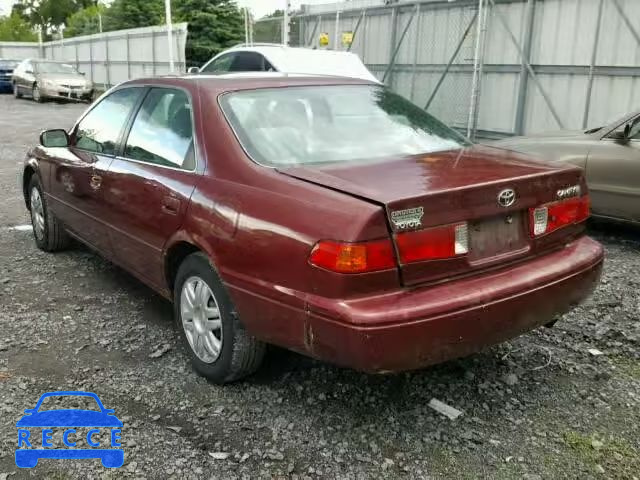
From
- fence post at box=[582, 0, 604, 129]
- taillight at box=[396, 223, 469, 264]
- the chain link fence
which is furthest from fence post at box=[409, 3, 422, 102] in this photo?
taillight at box=[396, 223, 469, 264]

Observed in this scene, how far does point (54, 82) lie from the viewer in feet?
75.2

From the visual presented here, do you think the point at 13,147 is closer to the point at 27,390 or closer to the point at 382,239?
the point at 27,390

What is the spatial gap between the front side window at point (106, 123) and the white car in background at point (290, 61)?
16.4 feet

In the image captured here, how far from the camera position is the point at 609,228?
660 centimetres

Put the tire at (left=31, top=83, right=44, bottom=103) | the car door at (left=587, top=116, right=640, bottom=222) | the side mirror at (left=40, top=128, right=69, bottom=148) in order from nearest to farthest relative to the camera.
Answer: the side mirror at (left=40, top=128, right=69, bottom=148)
the car door at (left=587, top=116, right=640, bottom=222)
the tire at (left=31, top=83, right=44, bottom=103)

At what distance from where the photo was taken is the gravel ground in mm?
2725

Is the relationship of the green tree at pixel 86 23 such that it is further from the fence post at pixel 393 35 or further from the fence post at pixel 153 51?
the fence post at pixel 393 35

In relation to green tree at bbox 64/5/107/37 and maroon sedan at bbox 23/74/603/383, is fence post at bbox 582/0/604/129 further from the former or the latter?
green tree at bbox 64/5/107/37

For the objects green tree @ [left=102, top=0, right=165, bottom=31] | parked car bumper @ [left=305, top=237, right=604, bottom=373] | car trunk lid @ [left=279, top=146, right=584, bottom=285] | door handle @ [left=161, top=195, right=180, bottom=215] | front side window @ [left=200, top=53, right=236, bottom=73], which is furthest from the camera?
green tree @ [left=102, top=0, right=165, bottom=31]

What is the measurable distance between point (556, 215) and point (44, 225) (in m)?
4.29

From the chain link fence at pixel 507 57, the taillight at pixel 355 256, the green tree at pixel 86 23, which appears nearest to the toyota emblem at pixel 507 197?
the taillight at pixel 355 256

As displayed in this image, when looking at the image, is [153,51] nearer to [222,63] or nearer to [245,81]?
[222,63]

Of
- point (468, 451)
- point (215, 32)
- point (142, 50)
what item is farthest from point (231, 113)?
point (215, 32)

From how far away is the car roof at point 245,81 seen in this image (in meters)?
3.62
